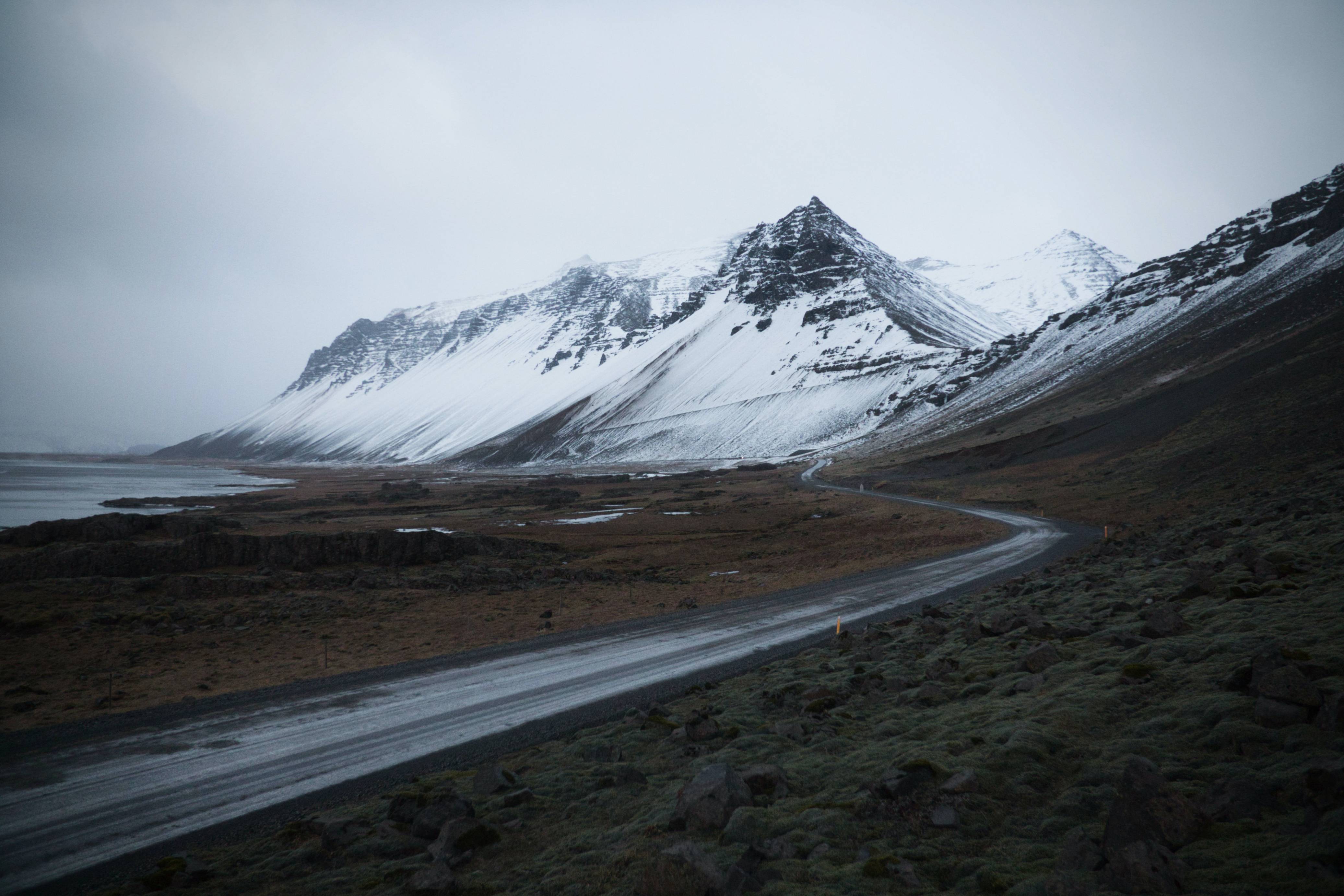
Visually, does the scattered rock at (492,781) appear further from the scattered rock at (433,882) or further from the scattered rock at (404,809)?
the scattered rock at (433,882)

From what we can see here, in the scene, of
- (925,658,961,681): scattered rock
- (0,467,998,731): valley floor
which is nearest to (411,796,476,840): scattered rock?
(925,658,961,681): scattered rock

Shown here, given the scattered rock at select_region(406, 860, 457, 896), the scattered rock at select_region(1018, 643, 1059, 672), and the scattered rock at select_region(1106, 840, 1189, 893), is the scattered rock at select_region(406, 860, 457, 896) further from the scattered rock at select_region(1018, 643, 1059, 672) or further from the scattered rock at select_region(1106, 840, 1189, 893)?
the scattered rock at select_region(1018, 643, 1059, 672)

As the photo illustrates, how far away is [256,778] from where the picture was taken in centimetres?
1164

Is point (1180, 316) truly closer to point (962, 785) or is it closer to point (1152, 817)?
point (962, 785)

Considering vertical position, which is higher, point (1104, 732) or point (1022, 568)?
point (1104, 732)

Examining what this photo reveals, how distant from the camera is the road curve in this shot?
400 inches

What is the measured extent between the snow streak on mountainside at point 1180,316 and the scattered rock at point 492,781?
97.5m

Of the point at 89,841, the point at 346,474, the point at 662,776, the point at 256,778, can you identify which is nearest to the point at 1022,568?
the point at 662,776

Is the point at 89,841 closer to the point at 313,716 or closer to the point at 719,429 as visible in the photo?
the point at 313,716

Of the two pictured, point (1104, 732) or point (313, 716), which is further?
point (313, 716)

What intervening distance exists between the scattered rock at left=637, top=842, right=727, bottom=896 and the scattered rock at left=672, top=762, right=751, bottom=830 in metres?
1.28

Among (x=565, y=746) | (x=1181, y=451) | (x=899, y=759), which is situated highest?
(x=899, y=759)

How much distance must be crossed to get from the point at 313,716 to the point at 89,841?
4.82m

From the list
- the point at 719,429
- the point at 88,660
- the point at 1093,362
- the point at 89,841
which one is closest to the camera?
the point at 89,841
